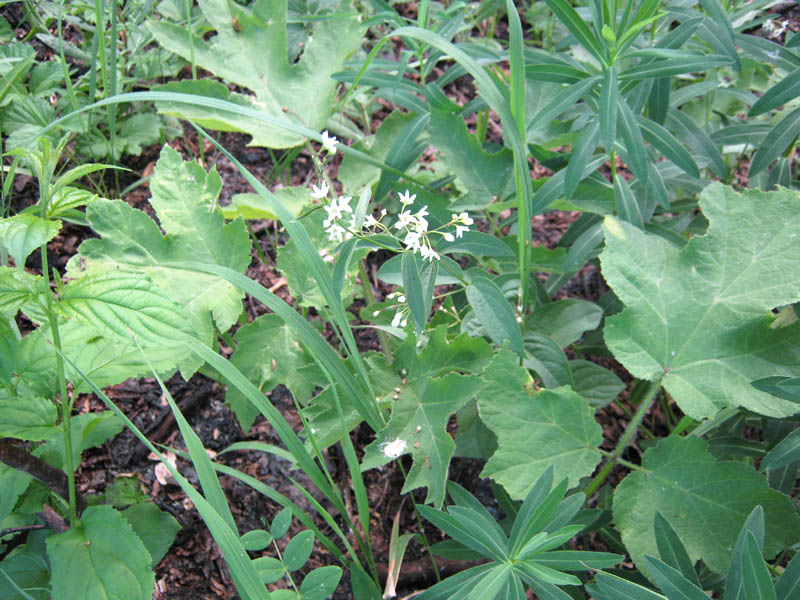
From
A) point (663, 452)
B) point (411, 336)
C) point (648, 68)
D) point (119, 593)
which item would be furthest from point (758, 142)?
point (119, 593)

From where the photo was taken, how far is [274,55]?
205cm

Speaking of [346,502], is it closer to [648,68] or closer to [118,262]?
[118,262]

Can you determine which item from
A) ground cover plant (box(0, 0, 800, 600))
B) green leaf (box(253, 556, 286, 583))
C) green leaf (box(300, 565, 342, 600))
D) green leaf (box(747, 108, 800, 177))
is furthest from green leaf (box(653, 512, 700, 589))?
green leaf (box(747, 108, 800, 177))

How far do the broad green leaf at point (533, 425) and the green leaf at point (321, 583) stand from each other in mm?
477

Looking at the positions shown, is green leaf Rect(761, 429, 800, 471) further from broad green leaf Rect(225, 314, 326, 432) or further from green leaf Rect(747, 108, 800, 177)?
broad green leaf Rect(225, 314, 326, 432)

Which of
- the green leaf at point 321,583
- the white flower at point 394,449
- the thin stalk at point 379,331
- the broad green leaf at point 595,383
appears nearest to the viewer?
the green leaf at point 321,583

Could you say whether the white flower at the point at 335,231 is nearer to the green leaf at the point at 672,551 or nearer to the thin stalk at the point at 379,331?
the thin stalk at the point at 379,331

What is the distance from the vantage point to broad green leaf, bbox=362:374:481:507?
4.82ft

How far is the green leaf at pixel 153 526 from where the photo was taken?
62.5 inches

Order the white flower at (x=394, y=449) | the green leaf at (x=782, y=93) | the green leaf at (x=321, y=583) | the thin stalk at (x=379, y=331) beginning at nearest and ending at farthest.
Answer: the green leaf at (x=321, y=583)
the white flower at (x=394, y=449)
the green leaf at (x=782, y=93)
the thin stalk at (x=379, y=331)

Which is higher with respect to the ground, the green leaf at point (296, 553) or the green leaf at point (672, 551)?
the green leaf at point (672, 551)

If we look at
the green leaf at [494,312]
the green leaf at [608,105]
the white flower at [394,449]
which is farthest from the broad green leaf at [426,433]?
the green leaf at [608,105]

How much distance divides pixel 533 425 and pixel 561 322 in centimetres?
46

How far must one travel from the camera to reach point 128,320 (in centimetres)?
124
